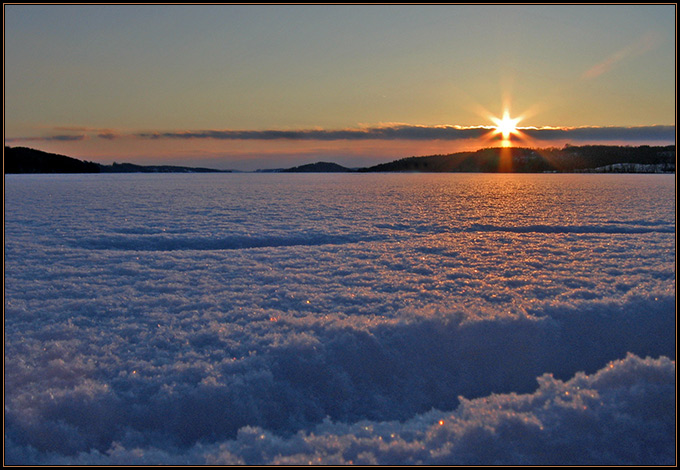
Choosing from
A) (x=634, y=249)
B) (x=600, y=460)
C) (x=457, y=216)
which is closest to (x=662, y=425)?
(x=600, y=460)

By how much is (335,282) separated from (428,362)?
216 cm

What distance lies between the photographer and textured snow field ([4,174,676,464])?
117 inches

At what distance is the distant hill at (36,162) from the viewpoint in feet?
293

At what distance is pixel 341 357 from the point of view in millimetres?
3990

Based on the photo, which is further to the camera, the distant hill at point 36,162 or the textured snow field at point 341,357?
the distant hill at point 36,162

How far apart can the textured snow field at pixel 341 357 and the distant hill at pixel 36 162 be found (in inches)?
Result: 3936

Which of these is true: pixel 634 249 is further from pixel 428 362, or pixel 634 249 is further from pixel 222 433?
pixel 222 433

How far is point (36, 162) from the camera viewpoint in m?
92.6

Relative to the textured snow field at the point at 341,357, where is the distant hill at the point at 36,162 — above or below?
above

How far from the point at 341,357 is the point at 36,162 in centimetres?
10798

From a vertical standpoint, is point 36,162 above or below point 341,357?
above

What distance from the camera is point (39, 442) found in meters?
2.98

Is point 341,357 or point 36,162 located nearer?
point 341,357

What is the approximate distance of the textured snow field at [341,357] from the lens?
296cm
